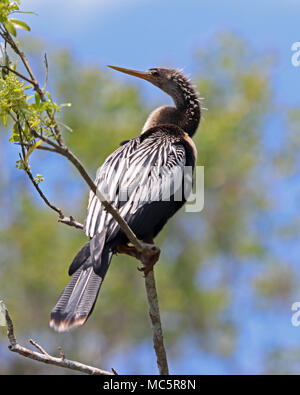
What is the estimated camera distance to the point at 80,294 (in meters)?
2.99

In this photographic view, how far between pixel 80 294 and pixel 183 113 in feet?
6.20

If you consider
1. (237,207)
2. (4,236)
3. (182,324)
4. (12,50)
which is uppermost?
(237,207)

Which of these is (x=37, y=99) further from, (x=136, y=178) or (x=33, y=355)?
(x=136, y=178)

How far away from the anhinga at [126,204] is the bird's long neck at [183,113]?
0.10 m

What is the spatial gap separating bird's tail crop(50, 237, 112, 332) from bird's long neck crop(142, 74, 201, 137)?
61.6 inches

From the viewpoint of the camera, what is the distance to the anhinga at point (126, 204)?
2984 millimetres

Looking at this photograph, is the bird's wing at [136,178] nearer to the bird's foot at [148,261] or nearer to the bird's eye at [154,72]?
the bird's foot at [148,261]

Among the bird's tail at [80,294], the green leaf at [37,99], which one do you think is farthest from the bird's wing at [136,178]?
the green leaf at [37,99]

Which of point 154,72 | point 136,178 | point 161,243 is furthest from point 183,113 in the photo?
point 161,243
